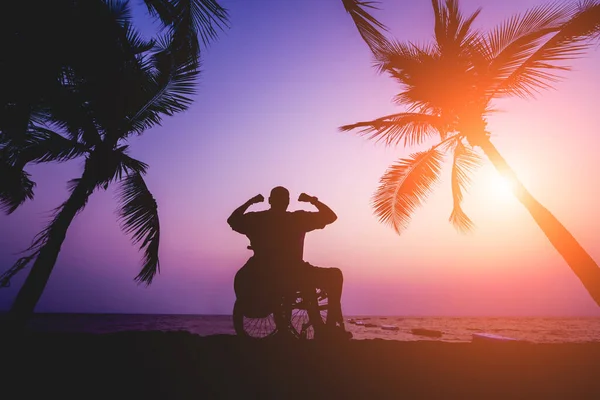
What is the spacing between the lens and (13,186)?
6816 millimetres

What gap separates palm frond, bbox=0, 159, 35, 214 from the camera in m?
6.38

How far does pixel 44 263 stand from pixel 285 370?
462cm

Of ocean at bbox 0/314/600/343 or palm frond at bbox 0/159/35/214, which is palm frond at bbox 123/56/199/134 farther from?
ocean at bbox 0/314/600/343

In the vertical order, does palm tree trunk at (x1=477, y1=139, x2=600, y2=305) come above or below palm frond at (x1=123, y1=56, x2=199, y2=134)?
below

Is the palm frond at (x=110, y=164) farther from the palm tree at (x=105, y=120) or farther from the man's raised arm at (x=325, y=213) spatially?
the man's raised arm at (x=325, y=213)

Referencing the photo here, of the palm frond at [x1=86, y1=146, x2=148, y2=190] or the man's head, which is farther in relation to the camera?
the palm frond at [x1=86, y1=146, x2=148, y2=190]

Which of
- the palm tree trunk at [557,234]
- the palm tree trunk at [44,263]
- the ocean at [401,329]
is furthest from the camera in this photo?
the ocean at [401,329]

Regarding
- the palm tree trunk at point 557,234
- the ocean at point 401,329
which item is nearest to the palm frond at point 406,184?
the palm tree trunk at point 557,234

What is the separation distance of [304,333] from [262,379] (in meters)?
1.50

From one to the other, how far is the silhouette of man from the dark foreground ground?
52 centimetres

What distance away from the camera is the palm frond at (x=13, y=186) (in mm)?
6379

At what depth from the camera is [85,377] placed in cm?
242

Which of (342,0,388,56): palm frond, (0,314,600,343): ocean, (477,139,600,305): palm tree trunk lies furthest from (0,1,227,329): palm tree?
(0,314,600,343): ocean

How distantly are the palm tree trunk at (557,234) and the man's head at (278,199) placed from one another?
5.43 m
